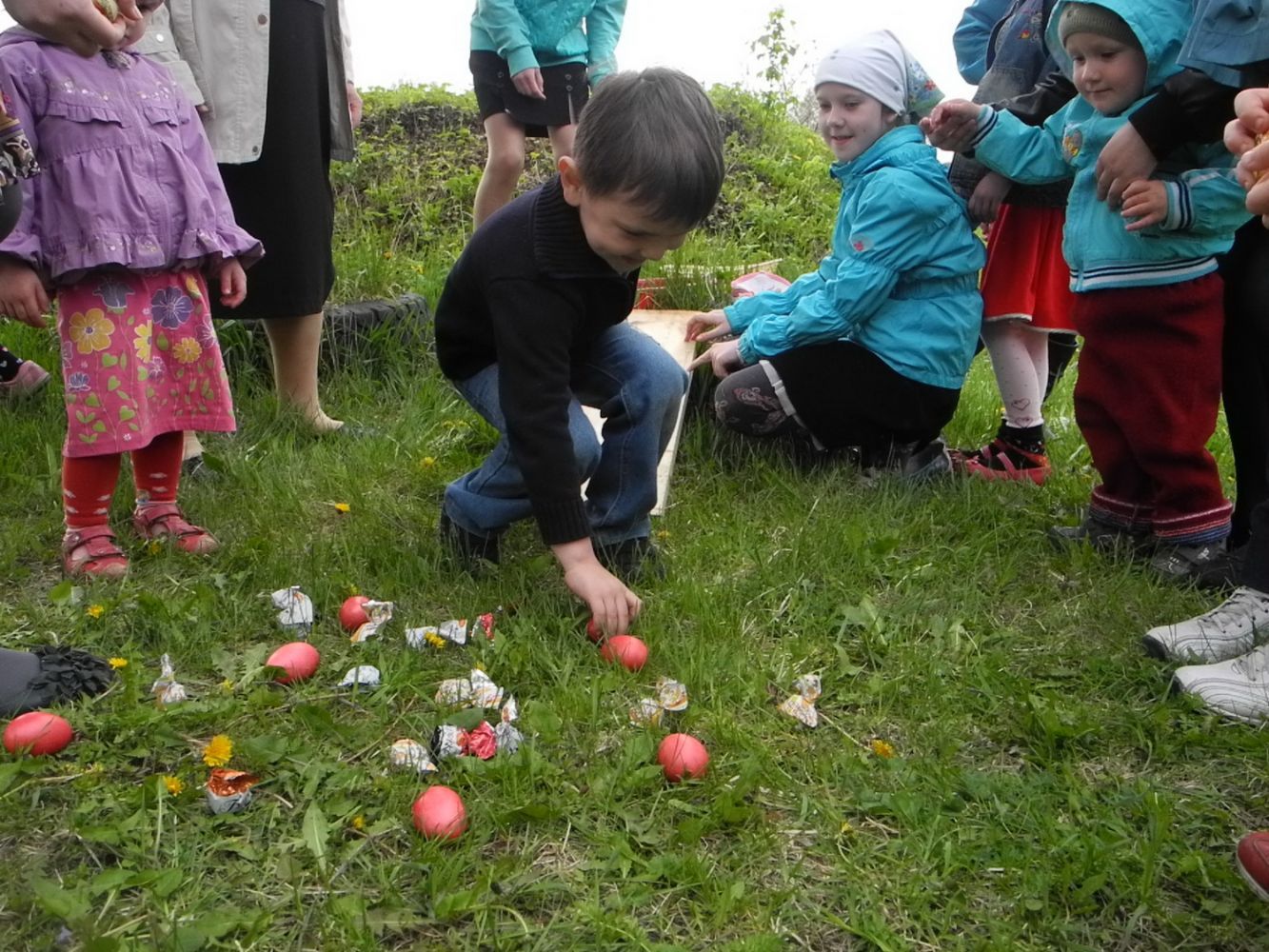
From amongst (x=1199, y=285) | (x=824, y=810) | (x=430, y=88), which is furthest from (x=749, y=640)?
(x=430, y=88)

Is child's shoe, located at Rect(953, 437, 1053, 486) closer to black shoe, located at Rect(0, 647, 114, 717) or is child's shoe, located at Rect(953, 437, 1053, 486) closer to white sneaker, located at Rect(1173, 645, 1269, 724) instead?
white sneaker, located at Rect(1173, 645, 1269, 724)

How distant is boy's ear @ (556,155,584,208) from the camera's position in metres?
2.34

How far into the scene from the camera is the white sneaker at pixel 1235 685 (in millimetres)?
2410

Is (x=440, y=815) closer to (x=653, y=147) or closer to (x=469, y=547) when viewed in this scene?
(x=469, y=547)

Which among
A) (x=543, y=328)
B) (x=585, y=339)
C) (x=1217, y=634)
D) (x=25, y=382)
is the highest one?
(x=543, y=328)

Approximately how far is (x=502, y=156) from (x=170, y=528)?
2804 millimetres

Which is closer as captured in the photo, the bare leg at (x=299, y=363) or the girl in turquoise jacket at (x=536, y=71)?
the bare leg at (x=299, y=363)

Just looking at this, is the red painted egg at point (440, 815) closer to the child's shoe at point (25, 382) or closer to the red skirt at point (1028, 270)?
the red skirt at point (1028, 270)

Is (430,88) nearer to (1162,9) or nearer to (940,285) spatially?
(940,285)

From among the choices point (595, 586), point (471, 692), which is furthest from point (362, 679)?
point (595, 586)

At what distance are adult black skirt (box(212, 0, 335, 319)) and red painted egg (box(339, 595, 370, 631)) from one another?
4.85ft

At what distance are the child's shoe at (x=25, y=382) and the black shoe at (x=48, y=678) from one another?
1.96 m

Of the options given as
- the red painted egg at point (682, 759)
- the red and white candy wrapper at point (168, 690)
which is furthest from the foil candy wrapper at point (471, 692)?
the red and white candy wrapper at point (168, 690)

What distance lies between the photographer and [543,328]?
8.11 ft
